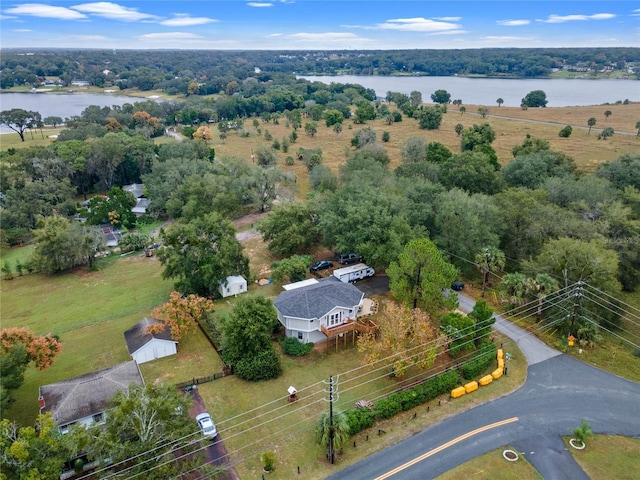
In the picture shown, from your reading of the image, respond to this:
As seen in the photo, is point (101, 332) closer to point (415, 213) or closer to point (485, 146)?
point (415, 213)

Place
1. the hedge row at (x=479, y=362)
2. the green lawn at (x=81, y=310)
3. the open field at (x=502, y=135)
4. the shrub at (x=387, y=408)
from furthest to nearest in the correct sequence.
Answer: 1. the open field at (x=502, y=135)
2. the green lawn at (x=81, y=310)
3. the hedge row at (x=479, y=362)
4. the shrub at (x=387, y=408)

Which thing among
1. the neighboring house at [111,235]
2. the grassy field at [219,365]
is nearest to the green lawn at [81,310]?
the grassy field at [219,365]

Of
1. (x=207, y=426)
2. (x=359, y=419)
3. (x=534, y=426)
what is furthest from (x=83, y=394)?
(x=534, y=426)

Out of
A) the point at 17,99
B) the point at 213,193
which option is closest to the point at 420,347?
the point at 213,193

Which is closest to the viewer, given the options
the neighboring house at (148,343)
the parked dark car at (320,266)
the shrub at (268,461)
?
the shrub at (268,461)

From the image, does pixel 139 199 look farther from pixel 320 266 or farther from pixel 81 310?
pixel 320 266

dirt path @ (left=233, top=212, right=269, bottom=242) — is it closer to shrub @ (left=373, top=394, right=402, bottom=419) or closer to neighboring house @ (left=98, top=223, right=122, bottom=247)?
neighboring house @ (left=98, top=223, right=122, bottom=247)

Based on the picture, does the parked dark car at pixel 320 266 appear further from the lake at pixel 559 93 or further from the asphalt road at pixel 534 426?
the lake at pixel 559 93

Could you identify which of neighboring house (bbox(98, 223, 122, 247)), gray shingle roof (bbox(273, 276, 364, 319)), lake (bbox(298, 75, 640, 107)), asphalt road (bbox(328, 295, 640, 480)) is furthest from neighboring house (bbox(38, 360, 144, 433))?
lake (bbox(298, 75, 640, 107))

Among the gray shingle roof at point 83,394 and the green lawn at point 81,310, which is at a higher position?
the gray shingle roof at point 83,394
